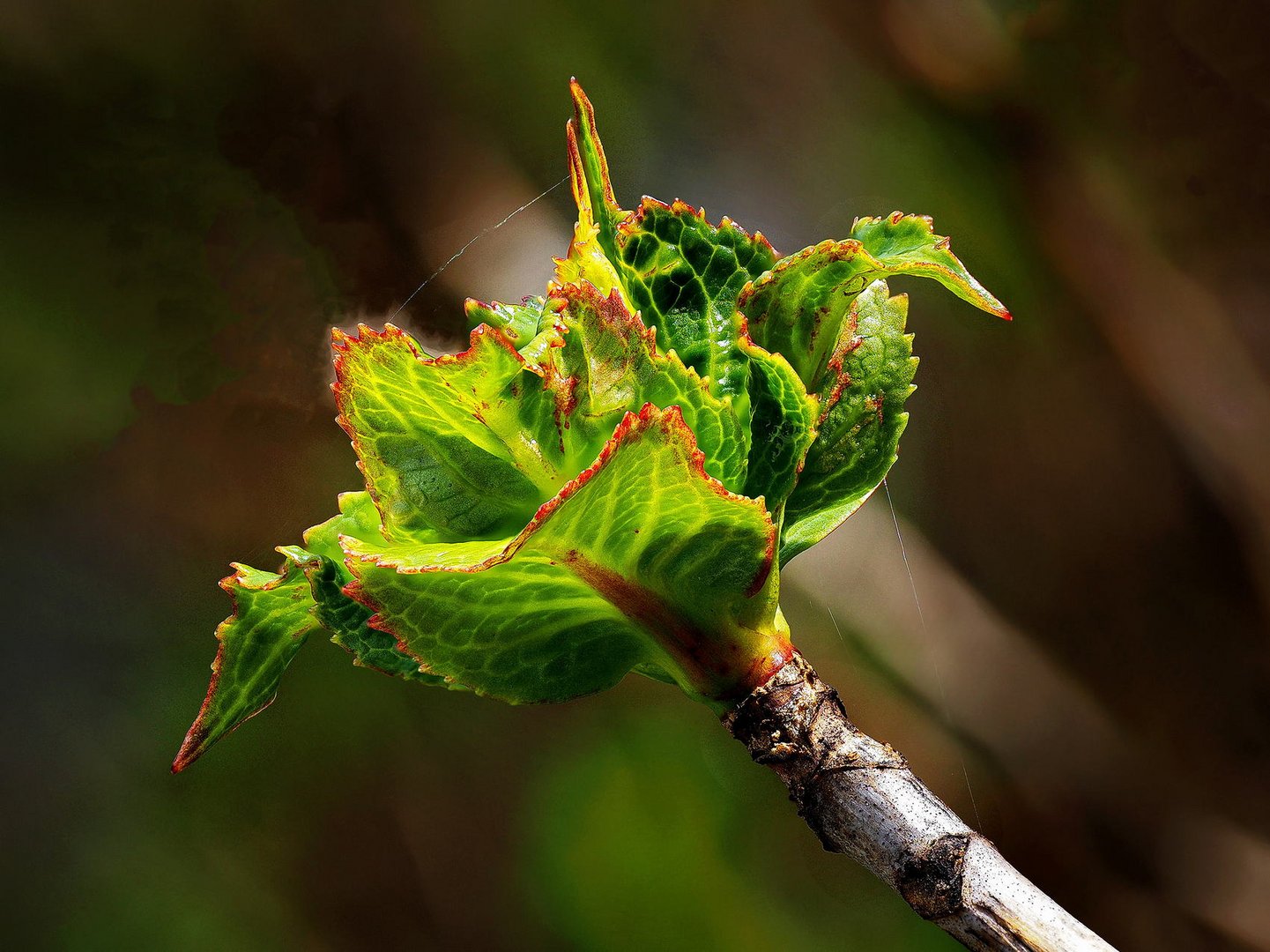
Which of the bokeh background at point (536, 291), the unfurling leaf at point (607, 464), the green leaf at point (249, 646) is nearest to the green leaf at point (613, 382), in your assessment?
the unfurling leaf at point (607, 464)

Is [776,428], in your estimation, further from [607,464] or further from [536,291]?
[536,291]

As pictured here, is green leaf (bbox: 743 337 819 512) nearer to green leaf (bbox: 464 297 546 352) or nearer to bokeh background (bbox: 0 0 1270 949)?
green leaf (bbox: 464 297 546 352)

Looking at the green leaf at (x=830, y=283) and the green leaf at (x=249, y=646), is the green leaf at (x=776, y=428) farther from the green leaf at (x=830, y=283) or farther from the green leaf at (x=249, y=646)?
the green leaf at (x=249, y=646)

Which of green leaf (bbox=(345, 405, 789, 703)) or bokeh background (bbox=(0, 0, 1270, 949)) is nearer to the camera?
green leaf (bbox=(345, 405, 789, 703))

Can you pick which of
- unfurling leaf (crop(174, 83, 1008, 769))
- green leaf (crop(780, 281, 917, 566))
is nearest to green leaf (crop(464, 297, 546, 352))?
unfurling leaf (crop(174, 83, 1008, 769))

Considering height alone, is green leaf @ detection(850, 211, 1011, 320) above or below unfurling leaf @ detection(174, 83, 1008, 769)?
above

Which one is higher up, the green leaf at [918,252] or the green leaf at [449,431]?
the green leaf at [918,252]

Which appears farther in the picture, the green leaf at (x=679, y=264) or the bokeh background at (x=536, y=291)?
the bokeh background at (x=536, y=291)

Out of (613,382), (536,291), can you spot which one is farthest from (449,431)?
(536,291)

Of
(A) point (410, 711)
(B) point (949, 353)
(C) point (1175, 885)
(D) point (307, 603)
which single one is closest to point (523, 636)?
(D) point (307, 603)
